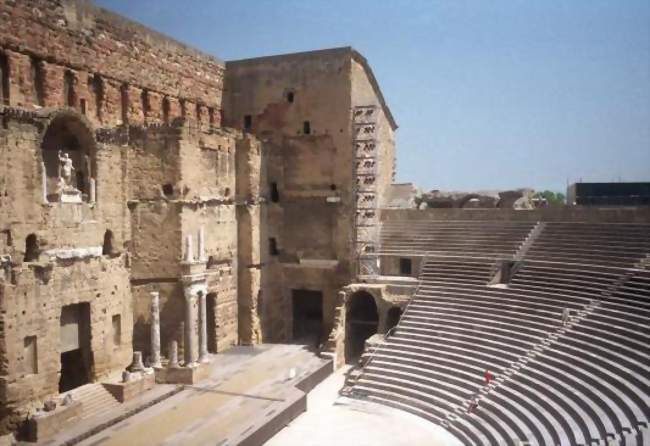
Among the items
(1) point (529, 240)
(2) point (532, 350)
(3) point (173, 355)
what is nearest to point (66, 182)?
→ (3) point (173, 355)

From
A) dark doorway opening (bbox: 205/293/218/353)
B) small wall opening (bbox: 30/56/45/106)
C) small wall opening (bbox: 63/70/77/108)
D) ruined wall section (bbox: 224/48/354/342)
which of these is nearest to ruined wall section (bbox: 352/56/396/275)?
ruined wall section (bbox: 224/48/354/342)

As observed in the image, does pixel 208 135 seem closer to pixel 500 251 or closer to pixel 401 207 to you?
pixel 401 207

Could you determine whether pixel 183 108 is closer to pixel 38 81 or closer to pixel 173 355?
pixel 38 81

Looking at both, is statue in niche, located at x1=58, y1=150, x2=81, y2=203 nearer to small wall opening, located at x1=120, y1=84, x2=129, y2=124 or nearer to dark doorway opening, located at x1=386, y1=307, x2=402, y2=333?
small wall opening, located at x1=120, y1=84, x2=129, y2=124

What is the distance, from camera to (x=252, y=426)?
1593cm

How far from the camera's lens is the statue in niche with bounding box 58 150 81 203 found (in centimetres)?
1833

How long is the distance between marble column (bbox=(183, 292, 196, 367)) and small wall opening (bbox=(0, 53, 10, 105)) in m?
8.32

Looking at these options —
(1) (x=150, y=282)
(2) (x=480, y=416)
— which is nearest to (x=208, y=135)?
(1) (x=150, y=282)

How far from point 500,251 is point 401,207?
619cm

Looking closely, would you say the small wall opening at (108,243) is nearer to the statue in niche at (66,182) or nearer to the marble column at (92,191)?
the marble column at (92,191)

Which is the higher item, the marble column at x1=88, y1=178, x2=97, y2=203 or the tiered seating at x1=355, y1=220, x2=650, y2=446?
the marble column at x1=88, y1=178, x2=97, y2=203

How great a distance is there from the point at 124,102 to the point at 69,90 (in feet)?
8.04

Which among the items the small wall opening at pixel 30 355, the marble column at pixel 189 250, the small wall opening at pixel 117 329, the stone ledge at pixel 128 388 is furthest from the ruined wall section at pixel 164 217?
the small wall opening at pixel 30 355

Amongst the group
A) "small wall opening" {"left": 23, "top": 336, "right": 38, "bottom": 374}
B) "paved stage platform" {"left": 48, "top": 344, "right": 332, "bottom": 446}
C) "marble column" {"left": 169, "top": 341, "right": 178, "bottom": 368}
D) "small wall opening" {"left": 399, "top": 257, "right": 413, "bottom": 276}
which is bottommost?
"paved stage platform" {"left": 48, "top": 344, "right": 332, "bottom": 446}
